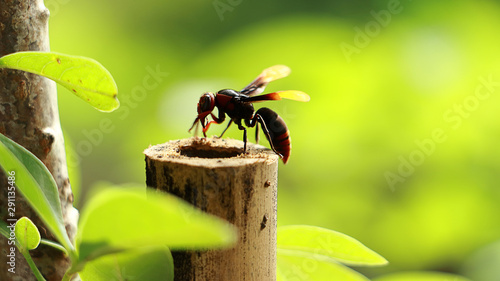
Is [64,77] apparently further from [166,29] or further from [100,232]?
[166,29]

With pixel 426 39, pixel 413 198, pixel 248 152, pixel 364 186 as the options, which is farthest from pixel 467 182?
pixel 248 152

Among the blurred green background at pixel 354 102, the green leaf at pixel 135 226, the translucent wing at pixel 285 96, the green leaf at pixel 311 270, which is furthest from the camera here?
the blurred green background at pixel 354 102

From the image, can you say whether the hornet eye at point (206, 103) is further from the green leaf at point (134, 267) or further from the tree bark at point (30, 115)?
the green leaf at point (134, 267)

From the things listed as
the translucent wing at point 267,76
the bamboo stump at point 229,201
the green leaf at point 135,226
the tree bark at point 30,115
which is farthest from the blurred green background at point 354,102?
the green leaf at point 135,226

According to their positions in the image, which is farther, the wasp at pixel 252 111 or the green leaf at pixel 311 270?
the wasp at pixel 252 111

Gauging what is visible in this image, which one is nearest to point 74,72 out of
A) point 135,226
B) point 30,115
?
point 30,115

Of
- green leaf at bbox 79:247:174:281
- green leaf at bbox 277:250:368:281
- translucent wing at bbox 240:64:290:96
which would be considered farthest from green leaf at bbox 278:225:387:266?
translucent wing at bbox 240:64:290:96

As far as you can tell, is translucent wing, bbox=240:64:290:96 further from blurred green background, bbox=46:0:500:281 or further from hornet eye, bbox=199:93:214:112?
blurred green background, bbox=46:0:500:281

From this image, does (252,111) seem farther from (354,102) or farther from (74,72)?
(354,102)
